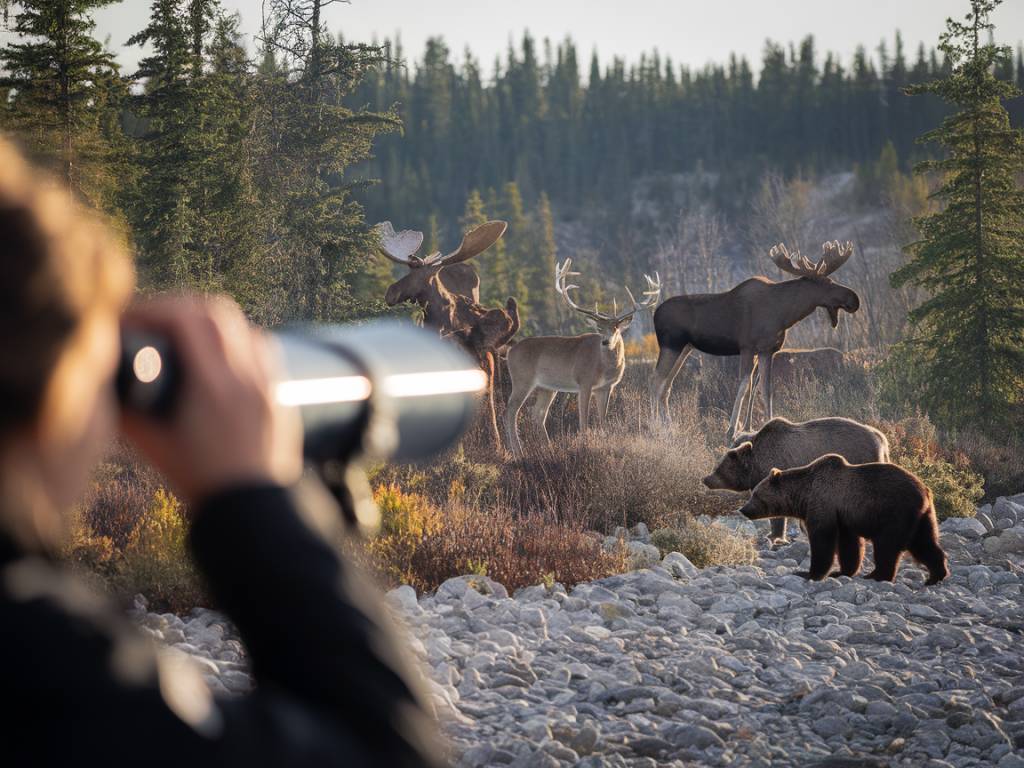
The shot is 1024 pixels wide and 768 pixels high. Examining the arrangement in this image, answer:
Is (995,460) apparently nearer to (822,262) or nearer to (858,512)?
(822,262)

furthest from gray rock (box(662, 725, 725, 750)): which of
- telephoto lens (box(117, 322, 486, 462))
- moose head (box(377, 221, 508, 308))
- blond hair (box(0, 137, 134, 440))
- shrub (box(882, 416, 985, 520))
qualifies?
moose head (box(377, 221, 508, 308))

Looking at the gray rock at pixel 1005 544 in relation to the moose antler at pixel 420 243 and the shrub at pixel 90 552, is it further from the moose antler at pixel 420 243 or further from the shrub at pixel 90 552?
the moose antler at pixel 420 243

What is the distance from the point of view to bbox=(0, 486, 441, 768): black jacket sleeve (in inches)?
30.3

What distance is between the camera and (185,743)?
2.61ft

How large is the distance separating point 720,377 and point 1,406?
20890mm

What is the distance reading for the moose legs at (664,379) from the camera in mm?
15359

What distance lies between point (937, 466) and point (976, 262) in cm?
561

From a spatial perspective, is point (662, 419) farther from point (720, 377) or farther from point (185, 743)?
point (185, 743)

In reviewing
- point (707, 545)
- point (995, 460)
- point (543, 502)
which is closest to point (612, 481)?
point (543, 502)

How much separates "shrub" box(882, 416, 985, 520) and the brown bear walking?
10.2ft

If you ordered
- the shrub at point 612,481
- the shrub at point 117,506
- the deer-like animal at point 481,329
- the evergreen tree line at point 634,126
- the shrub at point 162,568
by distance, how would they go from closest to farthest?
the shrub at point 162,568 < the shrub at point 117,506 < the shrub at point 612,481 < the deer-like animal at point 481,329 < the evergreen tree line at point 634,126

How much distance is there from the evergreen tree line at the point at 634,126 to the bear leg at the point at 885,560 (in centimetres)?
8883

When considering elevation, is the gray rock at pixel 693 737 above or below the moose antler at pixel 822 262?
below

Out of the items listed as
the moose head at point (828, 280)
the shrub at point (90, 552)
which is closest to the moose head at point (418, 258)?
the moose head at point (828, 280)
